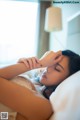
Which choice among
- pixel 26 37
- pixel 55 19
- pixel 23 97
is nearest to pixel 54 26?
pixel 55 19

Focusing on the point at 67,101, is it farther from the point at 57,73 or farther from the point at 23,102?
the point at 57,73

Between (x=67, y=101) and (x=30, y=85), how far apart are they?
0.97 feet

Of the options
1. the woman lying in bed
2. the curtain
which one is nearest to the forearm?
the woman lying in bed

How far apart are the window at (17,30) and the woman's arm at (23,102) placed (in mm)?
2137

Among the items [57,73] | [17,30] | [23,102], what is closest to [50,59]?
[57,73]

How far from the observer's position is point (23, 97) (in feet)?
2.54

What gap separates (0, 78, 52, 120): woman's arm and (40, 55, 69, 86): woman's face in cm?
24

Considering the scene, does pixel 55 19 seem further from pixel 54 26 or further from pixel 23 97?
pixel 23 97

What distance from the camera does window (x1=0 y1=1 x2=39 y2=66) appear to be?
→ 2855mm

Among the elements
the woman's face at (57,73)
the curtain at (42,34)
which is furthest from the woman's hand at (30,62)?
the curtain at (42,34)

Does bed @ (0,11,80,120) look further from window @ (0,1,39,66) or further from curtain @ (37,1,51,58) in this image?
curtain @ (37,1,51,58)

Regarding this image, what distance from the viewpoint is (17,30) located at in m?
2.94

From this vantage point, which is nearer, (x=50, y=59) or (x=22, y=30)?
(x=50, y=59)

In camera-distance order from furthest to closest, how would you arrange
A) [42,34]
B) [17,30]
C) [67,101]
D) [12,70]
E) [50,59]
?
[42,34] → [17,30] → [50,59] → [12,70] → [67,101]
